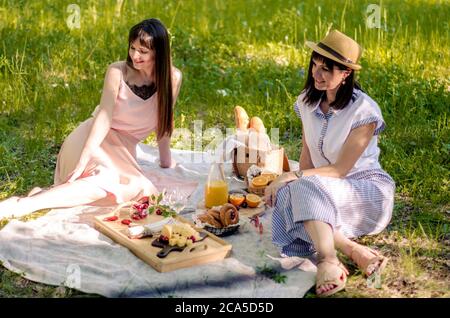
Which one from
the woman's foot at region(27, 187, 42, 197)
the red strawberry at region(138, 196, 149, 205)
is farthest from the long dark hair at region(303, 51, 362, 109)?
the woman's foot at region(27, 187, 42, 197)

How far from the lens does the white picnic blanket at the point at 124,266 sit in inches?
133

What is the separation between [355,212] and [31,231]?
5.40 feet

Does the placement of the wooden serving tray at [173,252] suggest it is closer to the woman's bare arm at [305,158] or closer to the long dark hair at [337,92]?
the woman's bare arm at [305,158]

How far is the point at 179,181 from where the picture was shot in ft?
15.4

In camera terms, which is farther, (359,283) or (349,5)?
(349,5)

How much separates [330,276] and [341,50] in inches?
43.0

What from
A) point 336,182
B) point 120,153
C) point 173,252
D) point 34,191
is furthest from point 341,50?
point 34,191

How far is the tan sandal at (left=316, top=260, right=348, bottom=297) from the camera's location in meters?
3.30

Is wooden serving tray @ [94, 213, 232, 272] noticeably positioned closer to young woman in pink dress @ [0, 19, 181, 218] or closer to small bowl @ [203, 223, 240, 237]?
small bowl @ [203, 223, 240, 237]

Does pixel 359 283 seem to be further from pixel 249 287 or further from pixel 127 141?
pixel 127 141

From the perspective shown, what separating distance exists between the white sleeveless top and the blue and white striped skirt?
0.11 metres
